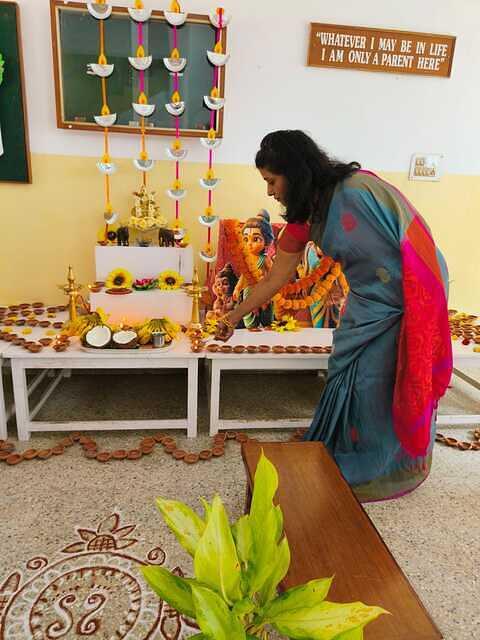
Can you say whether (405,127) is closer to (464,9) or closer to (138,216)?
(464,9)

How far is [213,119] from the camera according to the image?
7.61 ft

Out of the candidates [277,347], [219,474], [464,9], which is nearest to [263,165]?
[277,347]

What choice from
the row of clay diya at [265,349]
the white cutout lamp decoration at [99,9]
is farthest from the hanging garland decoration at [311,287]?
the white cutout lamp decoration at [99,9]

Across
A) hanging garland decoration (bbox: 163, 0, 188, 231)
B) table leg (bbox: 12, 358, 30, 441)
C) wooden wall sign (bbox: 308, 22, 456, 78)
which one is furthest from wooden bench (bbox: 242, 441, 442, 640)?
wooden wall sign (bbox: 308, 22, 456, 78)

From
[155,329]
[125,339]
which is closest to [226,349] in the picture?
[155,329]

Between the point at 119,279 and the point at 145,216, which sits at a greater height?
the point at 145,216

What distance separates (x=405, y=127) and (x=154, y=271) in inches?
61.1

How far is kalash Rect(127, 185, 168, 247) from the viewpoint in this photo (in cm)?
217

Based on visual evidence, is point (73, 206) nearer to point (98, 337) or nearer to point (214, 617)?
point (98, 337)

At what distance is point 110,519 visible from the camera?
1.49 m

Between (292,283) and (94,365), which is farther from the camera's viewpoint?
(292,283)

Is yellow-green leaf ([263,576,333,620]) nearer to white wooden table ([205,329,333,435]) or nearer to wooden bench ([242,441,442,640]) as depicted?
wooden bench ([242,441,442,640])

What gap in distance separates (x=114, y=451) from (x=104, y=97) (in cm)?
157

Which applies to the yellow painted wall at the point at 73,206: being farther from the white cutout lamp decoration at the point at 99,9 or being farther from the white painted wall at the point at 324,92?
the white cutout lamp decoration at the point at 99,9
